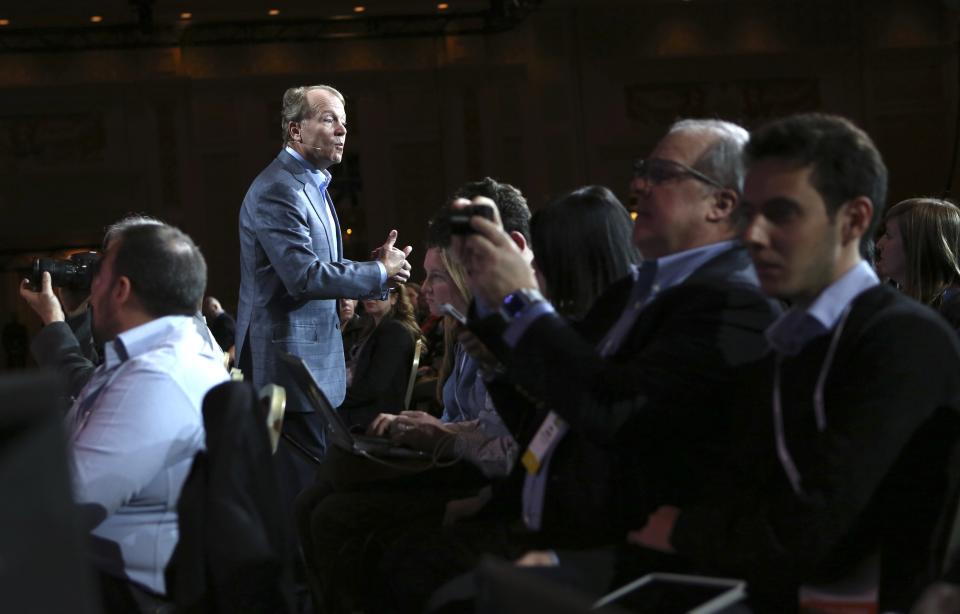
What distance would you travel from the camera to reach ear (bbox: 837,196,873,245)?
1625 millimetres

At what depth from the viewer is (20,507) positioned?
693mm

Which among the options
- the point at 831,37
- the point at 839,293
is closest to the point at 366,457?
the point at 839,293

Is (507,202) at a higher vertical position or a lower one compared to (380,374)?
higher

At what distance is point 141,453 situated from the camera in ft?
6.55

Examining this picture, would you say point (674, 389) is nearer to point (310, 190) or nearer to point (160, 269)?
point (160, 269)

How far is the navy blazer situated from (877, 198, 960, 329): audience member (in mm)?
1607

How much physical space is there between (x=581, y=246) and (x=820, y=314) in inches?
30.7

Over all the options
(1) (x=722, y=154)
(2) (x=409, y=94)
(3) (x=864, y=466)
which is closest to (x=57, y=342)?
(1) (x=722, y=154)

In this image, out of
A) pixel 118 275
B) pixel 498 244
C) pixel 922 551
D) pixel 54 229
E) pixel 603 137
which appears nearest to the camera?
pixel 922 551

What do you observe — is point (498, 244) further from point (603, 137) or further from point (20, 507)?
point (603, 137)

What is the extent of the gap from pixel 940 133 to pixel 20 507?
47.0 feet

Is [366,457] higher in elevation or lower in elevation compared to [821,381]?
lower

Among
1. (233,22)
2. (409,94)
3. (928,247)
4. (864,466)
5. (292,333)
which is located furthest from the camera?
(409,94)

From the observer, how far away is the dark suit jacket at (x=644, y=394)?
1.70 meters
